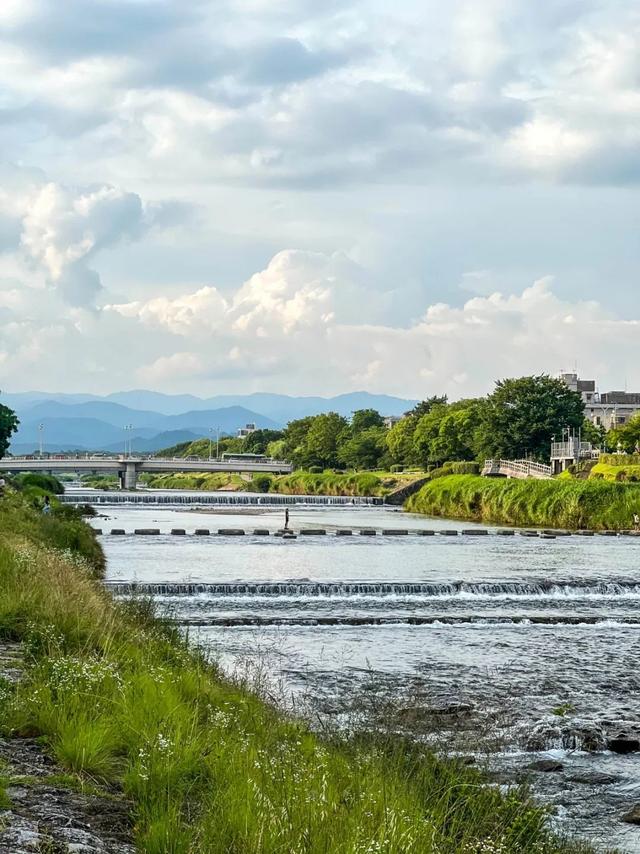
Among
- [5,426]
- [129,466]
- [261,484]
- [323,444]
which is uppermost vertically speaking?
[323,444]

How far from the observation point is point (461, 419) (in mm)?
139375

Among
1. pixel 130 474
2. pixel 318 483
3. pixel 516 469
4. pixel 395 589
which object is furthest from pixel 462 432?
pixel 395 589

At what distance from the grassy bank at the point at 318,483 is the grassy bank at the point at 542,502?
3278 cm

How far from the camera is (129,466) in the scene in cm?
17250

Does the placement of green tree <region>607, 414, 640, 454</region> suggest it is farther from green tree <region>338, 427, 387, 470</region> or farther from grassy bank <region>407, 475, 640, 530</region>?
green tree <region>338, 427, 387, 470</region>

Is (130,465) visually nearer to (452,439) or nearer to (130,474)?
(130,474)

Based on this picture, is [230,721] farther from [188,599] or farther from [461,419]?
[461,419]

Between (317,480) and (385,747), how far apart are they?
463 feet

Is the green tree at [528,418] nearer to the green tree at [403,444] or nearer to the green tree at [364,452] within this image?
the green tree at [403,444]

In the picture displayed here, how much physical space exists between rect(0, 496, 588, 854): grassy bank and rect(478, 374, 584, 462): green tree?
103m

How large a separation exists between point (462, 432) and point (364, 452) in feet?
133

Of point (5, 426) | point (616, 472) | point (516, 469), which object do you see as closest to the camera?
point (616, 472)

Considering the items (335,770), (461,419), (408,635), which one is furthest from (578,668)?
(461,419)

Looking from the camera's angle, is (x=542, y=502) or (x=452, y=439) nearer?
(x=542, y=502)
